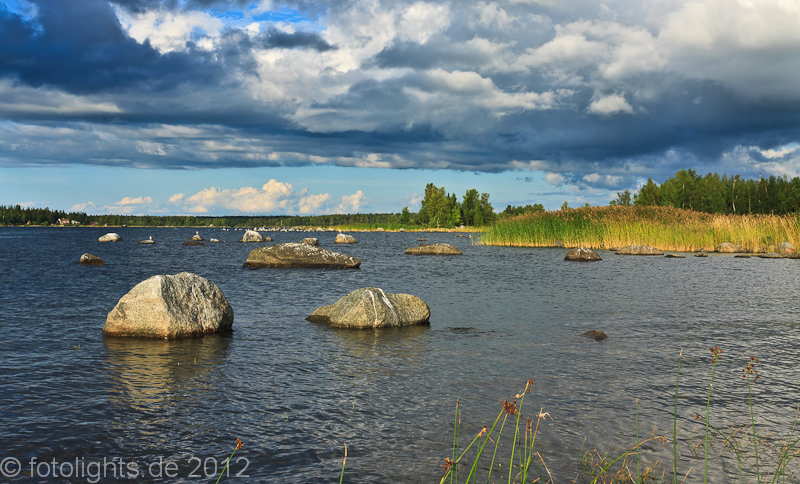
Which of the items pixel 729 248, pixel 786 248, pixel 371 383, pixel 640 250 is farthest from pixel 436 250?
pixel 371 383

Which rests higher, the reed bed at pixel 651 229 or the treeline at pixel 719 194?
the treeline at pixel 719 194

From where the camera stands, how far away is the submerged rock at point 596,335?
38.1 feet

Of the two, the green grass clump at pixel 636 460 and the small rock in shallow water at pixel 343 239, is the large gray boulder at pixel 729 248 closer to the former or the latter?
the green grass clump at pixel 636 460

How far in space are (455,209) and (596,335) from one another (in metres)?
159

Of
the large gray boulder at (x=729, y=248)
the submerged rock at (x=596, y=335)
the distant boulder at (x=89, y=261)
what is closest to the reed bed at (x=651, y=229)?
the large gray boulder at (x=729, y=248)

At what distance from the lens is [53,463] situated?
5504 millimetres

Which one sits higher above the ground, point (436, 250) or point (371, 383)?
point (436, 250)

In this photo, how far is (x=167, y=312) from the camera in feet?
39.1

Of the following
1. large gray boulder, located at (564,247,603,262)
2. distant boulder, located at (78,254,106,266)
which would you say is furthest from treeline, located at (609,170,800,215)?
distant boulder, located at (78,254,106,266)

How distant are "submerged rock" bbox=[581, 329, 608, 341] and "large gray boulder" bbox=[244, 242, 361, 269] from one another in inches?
822

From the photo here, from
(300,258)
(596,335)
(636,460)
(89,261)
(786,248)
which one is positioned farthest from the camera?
(786,248)

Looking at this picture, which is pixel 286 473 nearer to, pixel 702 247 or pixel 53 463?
pixel 53 463

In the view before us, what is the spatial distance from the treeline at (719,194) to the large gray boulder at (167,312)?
97327mm

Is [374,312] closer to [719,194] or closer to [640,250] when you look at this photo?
[640,250]
